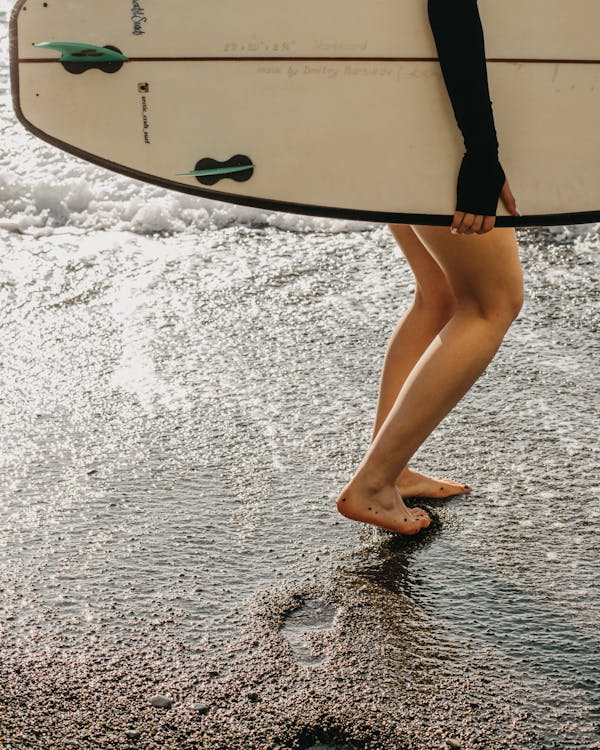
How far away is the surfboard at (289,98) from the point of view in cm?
269

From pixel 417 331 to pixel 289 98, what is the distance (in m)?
0.64

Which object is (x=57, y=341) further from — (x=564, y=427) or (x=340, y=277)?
(x=564, y=427)

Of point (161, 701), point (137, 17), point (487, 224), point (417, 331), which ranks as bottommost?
point (161, 701)

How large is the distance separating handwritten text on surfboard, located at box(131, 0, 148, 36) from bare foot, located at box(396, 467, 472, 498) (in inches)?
48.6

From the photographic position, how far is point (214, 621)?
245 cm

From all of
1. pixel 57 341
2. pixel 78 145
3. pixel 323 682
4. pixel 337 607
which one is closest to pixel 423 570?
pixel 337 607

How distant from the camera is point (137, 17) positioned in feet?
9.00

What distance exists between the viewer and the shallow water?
244 centimetres

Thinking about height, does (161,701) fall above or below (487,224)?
below

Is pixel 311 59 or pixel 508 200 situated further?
pixel 311 59

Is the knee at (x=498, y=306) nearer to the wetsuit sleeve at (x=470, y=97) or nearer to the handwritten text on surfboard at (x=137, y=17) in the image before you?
the wetsuit sleeve at (x=470, y=97)

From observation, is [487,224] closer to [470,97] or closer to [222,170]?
[470,97]

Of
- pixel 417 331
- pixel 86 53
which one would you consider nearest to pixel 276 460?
pixel 417 331

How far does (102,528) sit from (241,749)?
0.87 meters
